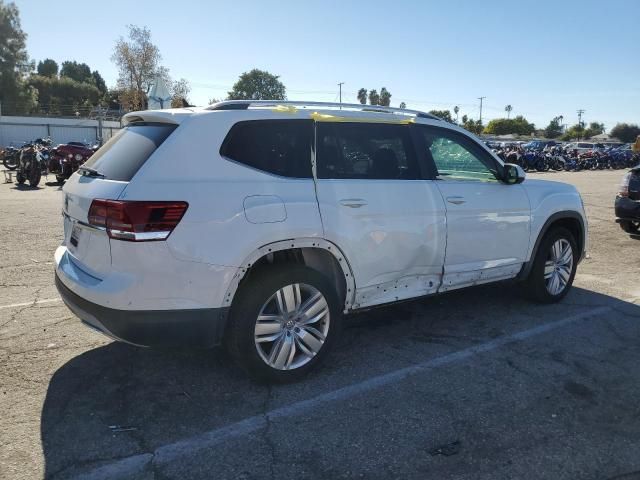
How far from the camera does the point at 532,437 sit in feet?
10.4

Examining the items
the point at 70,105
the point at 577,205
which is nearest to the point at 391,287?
the point at 577,205

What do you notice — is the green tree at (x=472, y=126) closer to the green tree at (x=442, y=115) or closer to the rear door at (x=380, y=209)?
the green tree at (x=442, y=115)

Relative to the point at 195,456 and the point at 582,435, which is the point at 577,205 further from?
the point at 195,456

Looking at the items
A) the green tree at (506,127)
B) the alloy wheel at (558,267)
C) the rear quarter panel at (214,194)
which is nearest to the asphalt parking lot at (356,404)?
the alloy wheel at (558,267)

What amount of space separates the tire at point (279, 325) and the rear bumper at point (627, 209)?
26.0ft

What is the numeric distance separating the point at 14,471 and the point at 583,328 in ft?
15.2

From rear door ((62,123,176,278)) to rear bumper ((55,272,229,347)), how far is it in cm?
26

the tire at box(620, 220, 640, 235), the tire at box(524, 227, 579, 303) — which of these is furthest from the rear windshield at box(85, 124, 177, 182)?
the tire at box(620, 220, 640, 235)

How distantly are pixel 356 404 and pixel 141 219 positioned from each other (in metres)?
1.79

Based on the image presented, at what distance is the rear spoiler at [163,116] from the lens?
3498 mm

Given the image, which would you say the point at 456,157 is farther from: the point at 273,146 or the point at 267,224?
the point at 267,224

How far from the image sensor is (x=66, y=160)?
1900 cm

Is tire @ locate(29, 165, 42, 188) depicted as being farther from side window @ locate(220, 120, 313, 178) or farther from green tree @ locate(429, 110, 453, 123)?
side window @ locate(220, 120, 313, 178)

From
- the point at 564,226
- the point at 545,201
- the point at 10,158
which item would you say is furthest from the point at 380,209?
the point at 10,158
